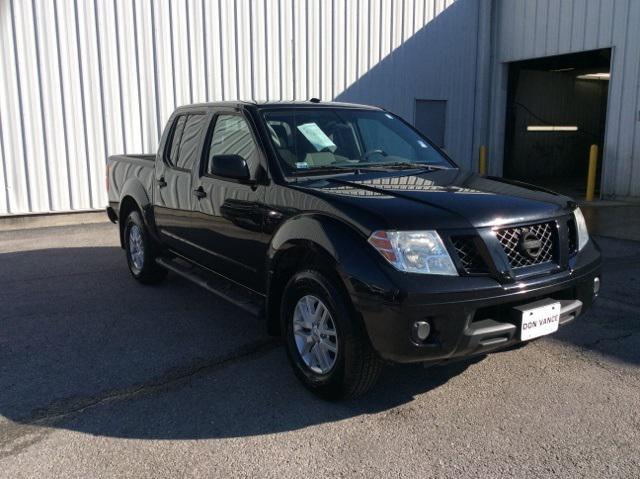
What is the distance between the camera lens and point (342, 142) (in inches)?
178

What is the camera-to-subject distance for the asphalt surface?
9.66ft

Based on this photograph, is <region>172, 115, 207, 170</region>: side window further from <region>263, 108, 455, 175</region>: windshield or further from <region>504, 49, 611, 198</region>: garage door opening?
<region>504, 49, 611, 198</region>: garage door opening

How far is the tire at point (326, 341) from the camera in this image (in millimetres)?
3256

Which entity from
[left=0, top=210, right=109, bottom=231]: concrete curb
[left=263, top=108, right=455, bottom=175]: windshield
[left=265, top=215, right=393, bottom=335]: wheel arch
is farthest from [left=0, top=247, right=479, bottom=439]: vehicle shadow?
[left=0, top=210, right=109, bottom=231]: concrete curb

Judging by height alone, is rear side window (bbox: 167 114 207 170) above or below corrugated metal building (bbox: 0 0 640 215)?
below

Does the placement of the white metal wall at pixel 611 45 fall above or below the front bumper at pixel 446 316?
above

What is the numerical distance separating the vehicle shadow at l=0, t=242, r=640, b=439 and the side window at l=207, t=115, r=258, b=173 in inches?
55.7

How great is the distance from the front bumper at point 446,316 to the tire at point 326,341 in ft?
0.50

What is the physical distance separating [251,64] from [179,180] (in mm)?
6856

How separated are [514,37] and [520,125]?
11.4 feet

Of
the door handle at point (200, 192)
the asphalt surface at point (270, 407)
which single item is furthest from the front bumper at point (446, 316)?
the door handle at point (200, 192)

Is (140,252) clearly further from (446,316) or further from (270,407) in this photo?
(446,316)

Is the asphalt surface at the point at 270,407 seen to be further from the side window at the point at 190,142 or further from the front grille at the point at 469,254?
the side window at the point at 190,142

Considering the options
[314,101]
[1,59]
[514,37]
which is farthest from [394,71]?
[314,101]
